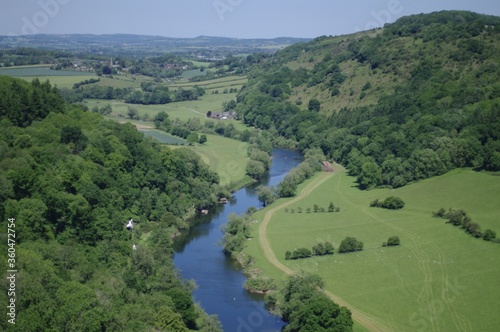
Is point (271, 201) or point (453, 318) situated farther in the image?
point (271, 201)

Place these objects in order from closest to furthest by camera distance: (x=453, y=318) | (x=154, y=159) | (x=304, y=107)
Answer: (x=453, y=318) → (x=154, y=159) → (x=304, y=107)

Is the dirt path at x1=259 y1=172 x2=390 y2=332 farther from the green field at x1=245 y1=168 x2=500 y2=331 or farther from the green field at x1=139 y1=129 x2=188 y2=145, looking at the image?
the green field at x1=139 y1=129 x2=188 y2=145

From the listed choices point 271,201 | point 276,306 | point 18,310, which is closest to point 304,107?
point 271,201

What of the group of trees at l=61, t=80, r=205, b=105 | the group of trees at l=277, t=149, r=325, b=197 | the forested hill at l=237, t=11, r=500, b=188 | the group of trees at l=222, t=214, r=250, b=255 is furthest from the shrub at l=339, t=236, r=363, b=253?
the group of trees at l=61, t=80, r=205, b=105

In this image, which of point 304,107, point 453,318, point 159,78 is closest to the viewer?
point 453,318

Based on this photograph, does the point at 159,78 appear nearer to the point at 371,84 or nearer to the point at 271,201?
the point at 371,84

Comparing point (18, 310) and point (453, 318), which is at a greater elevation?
point (18, 310)
